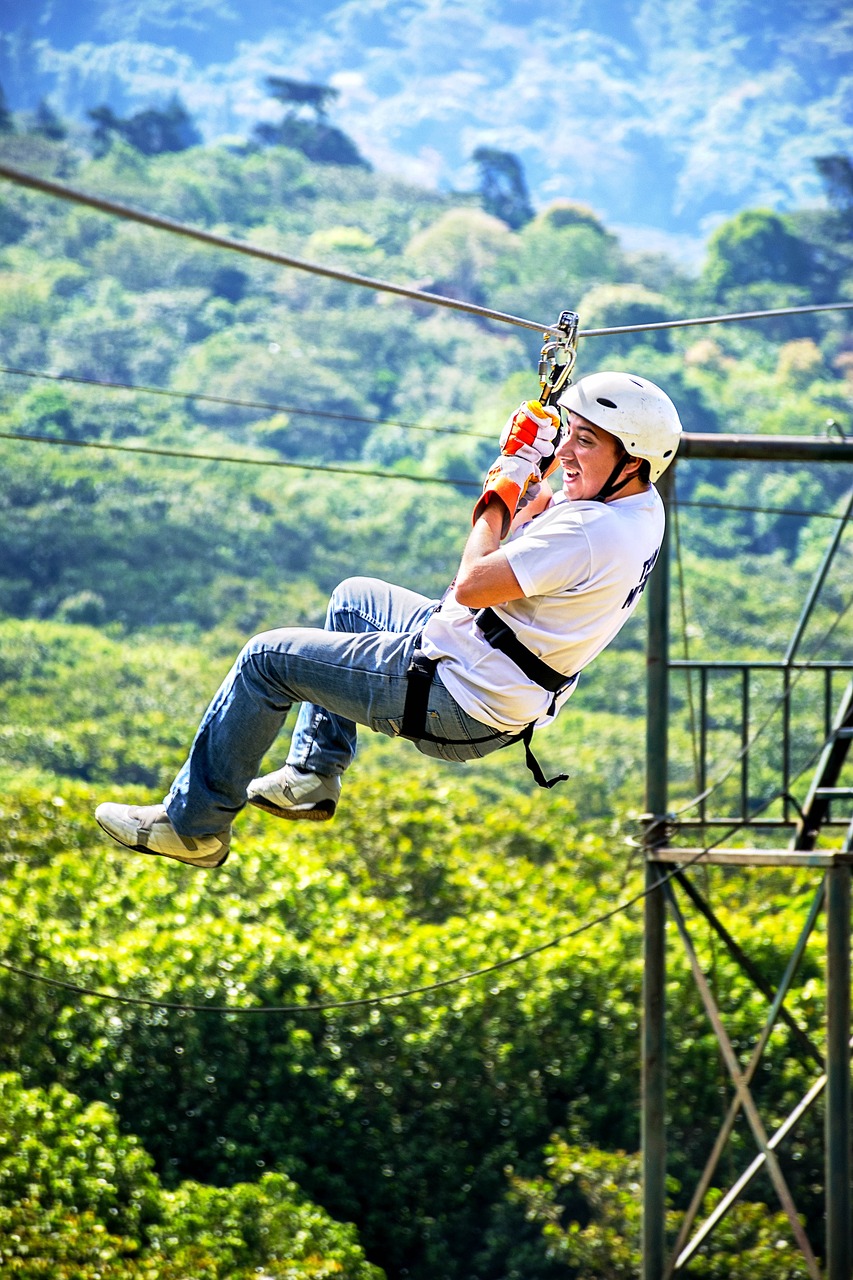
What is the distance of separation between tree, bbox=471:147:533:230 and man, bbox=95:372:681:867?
77.4 metres

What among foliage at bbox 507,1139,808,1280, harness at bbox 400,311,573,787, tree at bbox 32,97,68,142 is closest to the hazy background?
tree at bbox 32,97,68,142

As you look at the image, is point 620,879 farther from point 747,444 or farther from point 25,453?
point 25,453

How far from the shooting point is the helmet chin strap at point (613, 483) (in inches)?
143

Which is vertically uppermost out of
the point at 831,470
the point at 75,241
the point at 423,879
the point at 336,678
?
the point at 75,241

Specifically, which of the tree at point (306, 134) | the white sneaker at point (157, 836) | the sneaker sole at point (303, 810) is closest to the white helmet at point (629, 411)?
the sneaker sole at point (303, 810)

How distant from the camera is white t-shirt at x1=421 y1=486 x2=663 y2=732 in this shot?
11.5 feet

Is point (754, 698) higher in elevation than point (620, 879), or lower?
higher

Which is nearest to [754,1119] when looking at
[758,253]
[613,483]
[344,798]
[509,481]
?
[613,483]

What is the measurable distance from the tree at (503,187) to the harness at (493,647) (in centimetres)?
7749

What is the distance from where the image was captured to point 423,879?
17.1 metres

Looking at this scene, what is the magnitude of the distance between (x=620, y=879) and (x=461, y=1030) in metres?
4.68

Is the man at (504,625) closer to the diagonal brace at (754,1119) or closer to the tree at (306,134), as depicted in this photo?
the diagonal brace at (754,1119)

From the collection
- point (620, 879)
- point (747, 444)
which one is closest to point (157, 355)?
point (620, 879)

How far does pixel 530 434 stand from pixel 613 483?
0.80 ft
